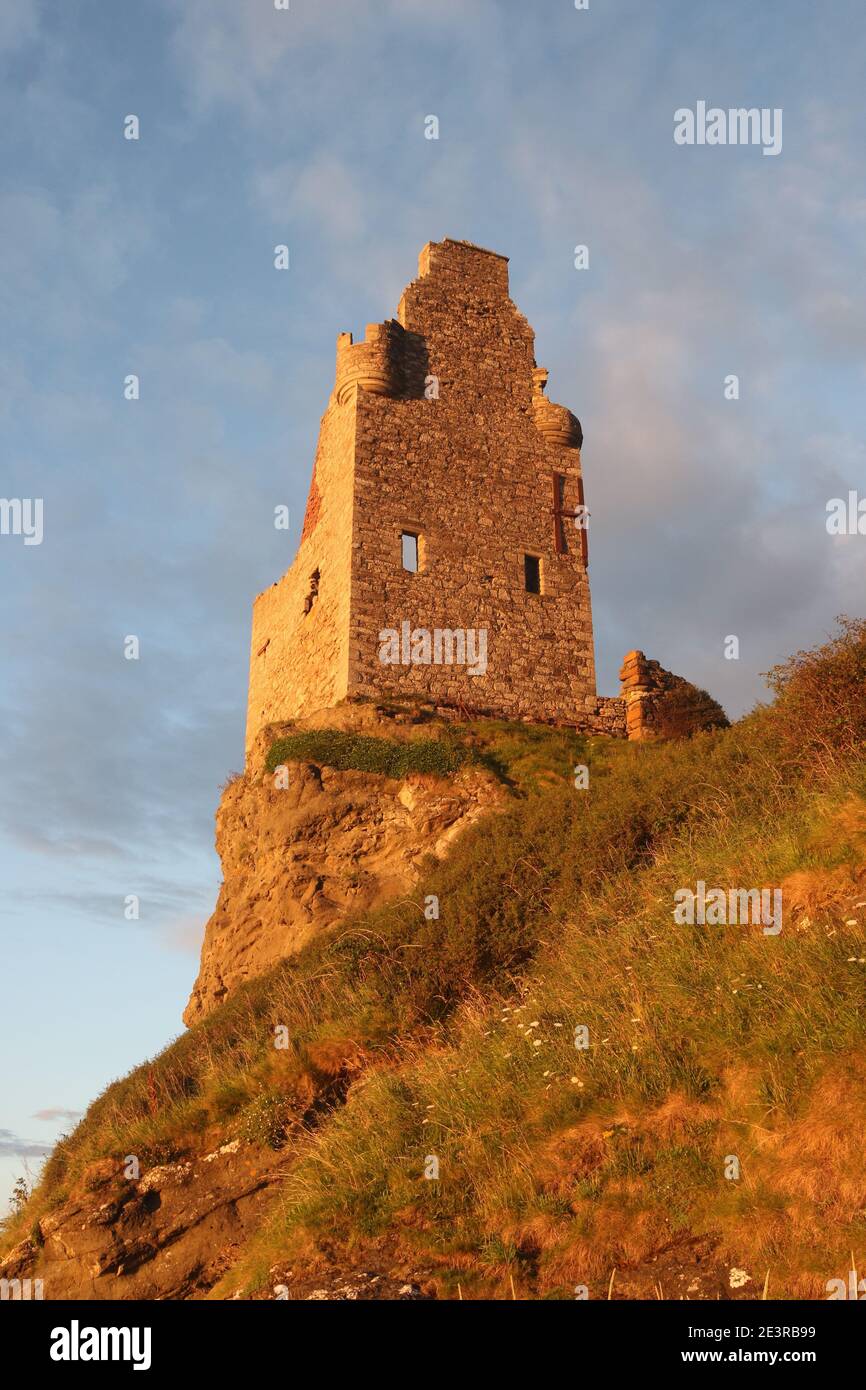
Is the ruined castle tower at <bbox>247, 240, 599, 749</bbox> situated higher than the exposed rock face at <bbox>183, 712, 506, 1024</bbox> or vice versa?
the ruined castle tower at <bbox>247, 240, 599, 749</bbox>

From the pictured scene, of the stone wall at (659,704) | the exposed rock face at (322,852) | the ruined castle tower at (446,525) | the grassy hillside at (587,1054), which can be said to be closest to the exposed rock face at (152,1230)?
the grassy hillside at (587,1054)

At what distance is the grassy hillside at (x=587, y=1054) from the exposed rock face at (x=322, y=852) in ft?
5.22

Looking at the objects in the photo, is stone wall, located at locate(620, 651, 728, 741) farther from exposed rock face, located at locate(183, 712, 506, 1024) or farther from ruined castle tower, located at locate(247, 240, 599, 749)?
exposed rock face, located at locate(183, 712, 506, 1024)

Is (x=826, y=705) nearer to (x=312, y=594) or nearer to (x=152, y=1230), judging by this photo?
(x=152, y=1230)

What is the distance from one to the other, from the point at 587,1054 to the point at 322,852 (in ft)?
30.9

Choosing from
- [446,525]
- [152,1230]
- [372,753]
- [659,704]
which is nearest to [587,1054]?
[152,1230]

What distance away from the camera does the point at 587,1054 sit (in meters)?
8.82

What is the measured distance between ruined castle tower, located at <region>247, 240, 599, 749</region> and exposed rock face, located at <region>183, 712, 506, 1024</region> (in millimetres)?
2588

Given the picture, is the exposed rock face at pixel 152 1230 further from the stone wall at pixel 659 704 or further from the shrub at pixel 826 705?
the stone wall at pixel 659 704

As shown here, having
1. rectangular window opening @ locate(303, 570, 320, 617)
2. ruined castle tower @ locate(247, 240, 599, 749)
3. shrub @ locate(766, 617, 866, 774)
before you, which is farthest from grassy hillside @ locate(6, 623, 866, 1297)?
rectangular window opening @ locate(303, 570, 320, 617)

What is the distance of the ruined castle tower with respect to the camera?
68.7 ft

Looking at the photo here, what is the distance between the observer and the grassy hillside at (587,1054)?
6.94 m

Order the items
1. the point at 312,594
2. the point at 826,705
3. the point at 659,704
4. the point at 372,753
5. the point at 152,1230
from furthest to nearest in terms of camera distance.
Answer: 1. the point at 312,594
2. the point at 659,704
3. the point at 372,753
4. the point at 826,705
5. the point at 152,1230

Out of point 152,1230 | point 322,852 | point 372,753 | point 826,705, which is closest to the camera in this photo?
point 152,1230
